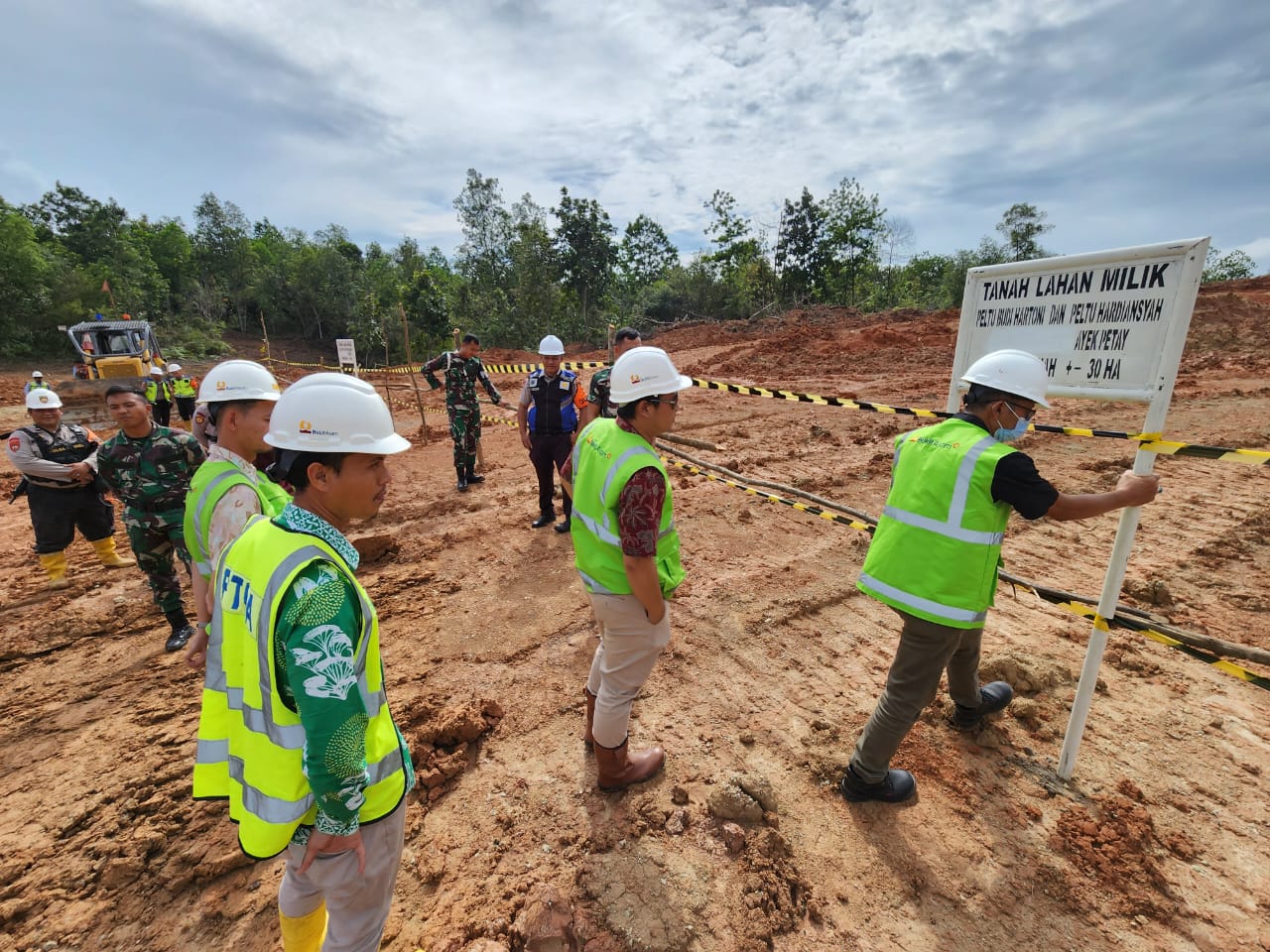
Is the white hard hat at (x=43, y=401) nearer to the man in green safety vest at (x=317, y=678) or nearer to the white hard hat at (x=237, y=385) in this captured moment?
the white hard hat at (x=237, y=385)

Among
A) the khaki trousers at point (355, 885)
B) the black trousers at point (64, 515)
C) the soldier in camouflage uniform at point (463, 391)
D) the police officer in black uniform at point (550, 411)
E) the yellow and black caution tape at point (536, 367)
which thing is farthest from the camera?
the soldier in camouflage uniform at point (463, 391)

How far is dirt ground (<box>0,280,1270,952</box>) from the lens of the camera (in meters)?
2.10

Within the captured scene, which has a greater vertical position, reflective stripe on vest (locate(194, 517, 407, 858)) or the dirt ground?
reflective stripe on vest (locate(194, 517, 407, 858))

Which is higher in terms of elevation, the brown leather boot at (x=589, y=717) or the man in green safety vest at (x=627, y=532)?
the man in green safety vest at (x=627, y=532)

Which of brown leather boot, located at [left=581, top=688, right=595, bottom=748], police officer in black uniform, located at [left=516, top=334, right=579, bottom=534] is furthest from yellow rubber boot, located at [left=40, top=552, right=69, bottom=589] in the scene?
brown leather boot, located at [left=581, top=688, right=595, bottom=748]

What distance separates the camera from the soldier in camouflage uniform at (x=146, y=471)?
355cm

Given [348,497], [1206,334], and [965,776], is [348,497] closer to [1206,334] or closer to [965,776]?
[965,776]

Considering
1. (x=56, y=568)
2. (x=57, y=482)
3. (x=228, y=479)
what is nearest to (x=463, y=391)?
Result: (x=57, y=482)

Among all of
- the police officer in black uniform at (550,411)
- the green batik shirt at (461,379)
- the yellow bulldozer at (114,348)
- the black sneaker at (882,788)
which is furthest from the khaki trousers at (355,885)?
the yellow bulldozer at (114,348)

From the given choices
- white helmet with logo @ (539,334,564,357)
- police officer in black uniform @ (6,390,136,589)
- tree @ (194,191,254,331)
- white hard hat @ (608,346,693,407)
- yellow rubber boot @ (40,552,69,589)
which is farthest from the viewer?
tree @ (194,191,254,331)

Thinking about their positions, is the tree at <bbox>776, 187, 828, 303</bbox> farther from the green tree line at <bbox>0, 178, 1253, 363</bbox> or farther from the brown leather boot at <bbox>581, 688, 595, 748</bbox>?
the brown leather boot at <bbox>581, 688, 595, 748</bbox>

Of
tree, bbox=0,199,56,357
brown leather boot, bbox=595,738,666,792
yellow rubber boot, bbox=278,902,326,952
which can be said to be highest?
tree, bbox=0,199,56,357

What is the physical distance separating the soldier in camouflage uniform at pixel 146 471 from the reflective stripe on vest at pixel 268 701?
289 centimetres

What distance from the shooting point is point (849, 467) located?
7512 millimetres
